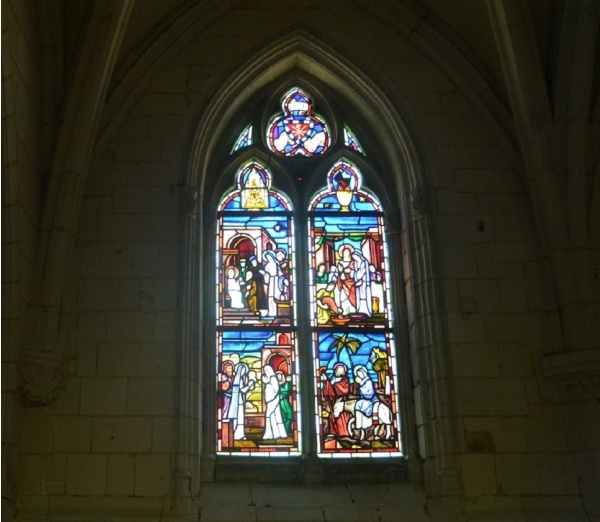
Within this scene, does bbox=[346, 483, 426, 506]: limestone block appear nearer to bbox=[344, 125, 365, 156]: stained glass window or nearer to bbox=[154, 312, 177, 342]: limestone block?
bbox=[154, 312, 177, 342]: limestone block

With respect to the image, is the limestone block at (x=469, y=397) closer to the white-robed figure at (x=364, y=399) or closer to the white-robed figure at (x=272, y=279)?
the white-robed figure at (x=364, y=399)

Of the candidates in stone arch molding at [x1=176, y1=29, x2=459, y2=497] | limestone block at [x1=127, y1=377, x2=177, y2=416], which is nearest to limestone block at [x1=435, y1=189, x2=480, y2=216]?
stone arch molding at [x1=176, y1=29, x2=459, y2=497]

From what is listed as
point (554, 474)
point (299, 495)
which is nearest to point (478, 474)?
point (554, 474)

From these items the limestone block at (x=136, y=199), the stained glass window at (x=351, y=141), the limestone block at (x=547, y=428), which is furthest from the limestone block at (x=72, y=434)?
the stained glass window at (x=351, y=141)

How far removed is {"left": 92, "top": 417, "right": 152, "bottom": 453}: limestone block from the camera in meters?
6.52

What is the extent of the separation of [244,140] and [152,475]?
3120mm

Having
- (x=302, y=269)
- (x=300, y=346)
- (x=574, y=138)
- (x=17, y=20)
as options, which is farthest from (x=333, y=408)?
(x=17, y=20)

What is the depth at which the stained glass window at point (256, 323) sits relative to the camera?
707cm

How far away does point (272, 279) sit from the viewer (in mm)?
7574

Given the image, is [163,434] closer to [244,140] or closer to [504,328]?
[504,328]

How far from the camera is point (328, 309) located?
7512mm

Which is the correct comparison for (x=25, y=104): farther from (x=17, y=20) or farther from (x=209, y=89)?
(x=209, y=89)

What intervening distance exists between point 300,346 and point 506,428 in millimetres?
1697

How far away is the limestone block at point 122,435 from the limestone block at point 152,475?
9cm
